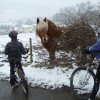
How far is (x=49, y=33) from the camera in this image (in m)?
10.9

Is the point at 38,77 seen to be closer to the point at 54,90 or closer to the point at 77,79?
the point at 54,90

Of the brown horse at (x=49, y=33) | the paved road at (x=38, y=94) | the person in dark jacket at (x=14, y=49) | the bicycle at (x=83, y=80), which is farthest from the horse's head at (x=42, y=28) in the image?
the bicycle at (x=83, y=80)

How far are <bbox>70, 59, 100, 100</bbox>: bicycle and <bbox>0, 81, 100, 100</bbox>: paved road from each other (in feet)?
0.81

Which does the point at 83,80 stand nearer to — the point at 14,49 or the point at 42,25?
the point at 14,49

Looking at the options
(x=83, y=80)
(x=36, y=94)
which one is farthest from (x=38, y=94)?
(x=83, y=80)

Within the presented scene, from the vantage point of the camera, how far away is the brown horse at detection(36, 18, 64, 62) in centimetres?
1069

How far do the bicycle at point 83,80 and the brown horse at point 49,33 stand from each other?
3555mm

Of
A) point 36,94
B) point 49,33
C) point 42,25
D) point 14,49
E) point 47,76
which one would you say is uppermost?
point 42,25

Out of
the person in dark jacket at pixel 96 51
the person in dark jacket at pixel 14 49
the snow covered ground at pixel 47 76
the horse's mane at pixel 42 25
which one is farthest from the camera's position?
the horse's mane at pixel 42 25

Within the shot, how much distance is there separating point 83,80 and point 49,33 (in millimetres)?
3932

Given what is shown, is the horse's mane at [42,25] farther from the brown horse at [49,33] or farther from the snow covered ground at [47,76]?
the snow covered ground at [47,76]

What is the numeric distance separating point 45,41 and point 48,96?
11.3ft

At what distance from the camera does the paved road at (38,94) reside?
25.2ft

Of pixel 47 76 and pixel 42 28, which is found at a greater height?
pixel 42 28
